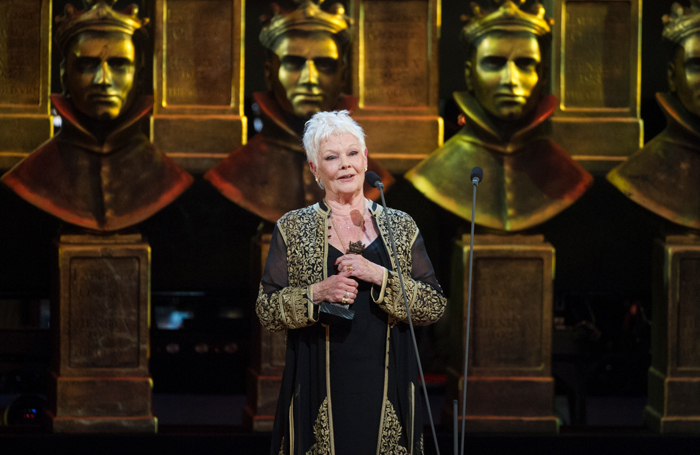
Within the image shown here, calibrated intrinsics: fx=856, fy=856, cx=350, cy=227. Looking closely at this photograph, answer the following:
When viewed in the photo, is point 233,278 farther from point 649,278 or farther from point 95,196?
point 649,278

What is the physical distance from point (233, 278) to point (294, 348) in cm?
294

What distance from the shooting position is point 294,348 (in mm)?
2627

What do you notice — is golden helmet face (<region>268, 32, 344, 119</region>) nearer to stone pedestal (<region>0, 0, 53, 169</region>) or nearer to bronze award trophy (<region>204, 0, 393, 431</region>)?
bronze award trophy (<region>204, 0, 393, 431</region>)

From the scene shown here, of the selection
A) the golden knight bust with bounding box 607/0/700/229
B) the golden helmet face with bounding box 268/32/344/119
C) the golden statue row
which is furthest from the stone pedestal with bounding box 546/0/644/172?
the golden helmet face with bounding box 268/32/344/119

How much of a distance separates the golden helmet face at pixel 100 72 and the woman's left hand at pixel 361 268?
2197mm

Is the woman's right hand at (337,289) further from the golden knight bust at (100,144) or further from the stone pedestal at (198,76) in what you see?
the stone pedestal at (198,76)

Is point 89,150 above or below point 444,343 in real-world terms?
above

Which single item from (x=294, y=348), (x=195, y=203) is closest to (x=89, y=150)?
(x=195, y=203)

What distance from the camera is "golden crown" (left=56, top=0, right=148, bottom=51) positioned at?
4.22 m

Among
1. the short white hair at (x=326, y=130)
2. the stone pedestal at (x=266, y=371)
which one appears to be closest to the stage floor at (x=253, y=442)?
the stone pedestal at (x=266, y=371)

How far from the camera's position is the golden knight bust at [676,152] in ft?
14.5

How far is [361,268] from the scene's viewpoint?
96.5 inches

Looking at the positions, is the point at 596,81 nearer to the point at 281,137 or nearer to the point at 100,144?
the point at 281,137

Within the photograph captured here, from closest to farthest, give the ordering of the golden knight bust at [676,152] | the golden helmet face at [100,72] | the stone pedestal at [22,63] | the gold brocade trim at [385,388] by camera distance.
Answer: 1. the gold brocade trim at [385,388]
2. the golden helmet face at [100,72]
3. the golden knight bust at [676,152]
4. the stone pedestal at [22,63]
